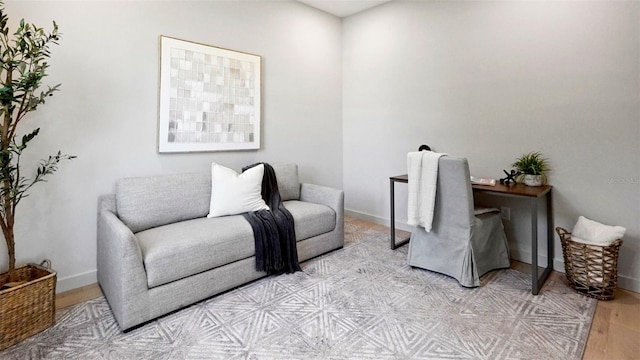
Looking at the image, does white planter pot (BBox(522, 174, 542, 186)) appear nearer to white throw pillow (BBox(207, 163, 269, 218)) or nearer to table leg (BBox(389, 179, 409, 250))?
table leg (BBox(389, 179, 409, 250))

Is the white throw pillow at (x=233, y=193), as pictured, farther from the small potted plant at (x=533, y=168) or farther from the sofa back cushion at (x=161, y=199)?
the small potted plant at (x=533, y=168)

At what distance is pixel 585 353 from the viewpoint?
5.44ft

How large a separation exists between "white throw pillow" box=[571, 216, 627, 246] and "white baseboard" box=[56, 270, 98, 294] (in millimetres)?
3538

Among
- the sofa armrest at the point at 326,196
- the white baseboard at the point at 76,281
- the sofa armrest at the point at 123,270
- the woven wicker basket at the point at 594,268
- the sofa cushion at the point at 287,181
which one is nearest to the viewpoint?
the sofa armrest at the point at 123,270

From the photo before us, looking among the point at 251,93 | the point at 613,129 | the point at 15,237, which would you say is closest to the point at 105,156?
the point at 15,237

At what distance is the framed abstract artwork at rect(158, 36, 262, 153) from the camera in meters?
2.71

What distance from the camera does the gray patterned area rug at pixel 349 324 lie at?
1.68 metres

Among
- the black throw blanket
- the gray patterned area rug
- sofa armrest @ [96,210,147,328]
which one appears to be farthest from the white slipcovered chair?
sofa armrest @ [96,210,147,328]

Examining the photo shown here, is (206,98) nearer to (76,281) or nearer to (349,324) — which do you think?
(76,281)

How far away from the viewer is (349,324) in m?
1.92

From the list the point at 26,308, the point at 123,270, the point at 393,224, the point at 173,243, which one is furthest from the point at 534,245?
the point at 26,308

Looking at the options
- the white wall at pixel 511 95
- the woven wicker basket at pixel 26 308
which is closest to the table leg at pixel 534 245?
the white wall at pixel 511 95

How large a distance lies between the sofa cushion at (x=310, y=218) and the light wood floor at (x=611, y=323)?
1.51 metres

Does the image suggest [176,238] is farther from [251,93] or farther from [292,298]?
[251,93]
